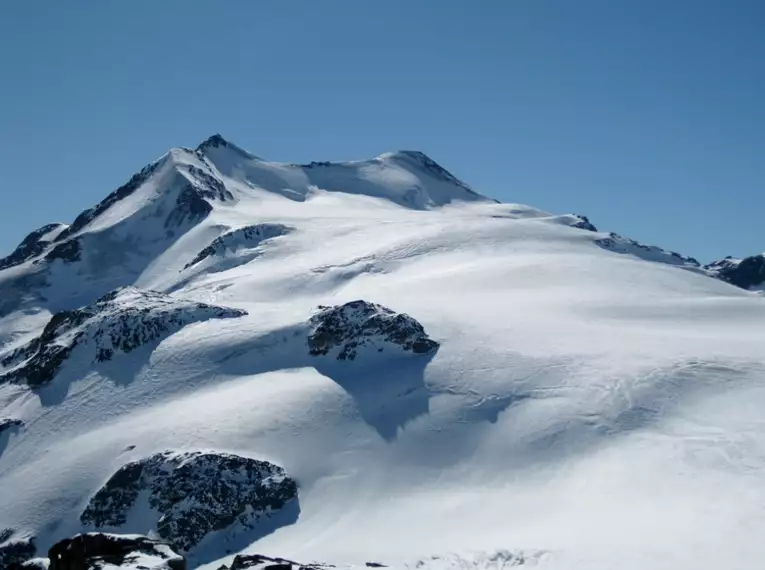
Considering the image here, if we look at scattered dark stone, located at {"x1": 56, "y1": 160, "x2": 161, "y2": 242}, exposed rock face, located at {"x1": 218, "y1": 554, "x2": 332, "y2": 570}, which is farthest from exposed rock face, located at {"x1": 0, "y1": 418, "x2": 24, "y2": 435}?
scattered dark stone, located at {"x1": 56, "y1": 160, "x2": 161, "y2": 242}

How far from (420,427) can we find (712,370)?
Result: 23.3 m

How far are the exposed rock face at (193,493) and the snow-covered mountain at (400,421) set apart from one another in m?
0.16

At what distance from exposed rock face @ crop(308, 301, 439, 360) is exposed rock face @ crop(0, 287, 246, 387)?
13470 millimetres

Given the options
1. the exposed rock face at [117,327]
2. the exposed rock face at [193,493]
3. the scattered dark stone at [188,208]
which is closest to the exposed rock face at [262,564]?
the exposed rock face at [193,493]

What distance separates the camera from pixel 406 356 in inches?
3056

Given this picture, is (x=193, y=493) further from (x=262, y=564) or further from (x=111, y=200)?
(x=111, y=200)

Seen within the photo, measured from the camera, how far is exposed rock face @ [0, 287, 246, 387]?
8756cm

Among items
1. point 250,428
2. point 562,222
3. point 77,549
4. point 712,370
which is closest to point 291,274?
point 250,428

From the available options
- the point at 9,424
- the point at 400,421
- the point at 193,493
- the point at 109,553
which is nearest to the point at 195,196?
the point at 9,424

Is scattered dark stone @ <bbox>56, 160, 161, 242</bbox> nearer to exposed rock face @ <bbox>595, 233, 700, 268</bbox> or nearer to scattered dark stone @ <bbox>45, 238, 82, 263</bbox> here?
scattered dark stone @ <bbox>45, 238, 82, 263</bbox>

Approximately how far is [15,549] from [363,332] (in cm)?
3470

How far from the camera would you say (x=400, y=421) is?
68062 millimetres

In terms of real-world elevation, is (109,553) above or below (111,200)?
below

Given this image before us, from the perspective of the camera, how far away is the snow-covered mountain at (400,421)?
48531 mm
